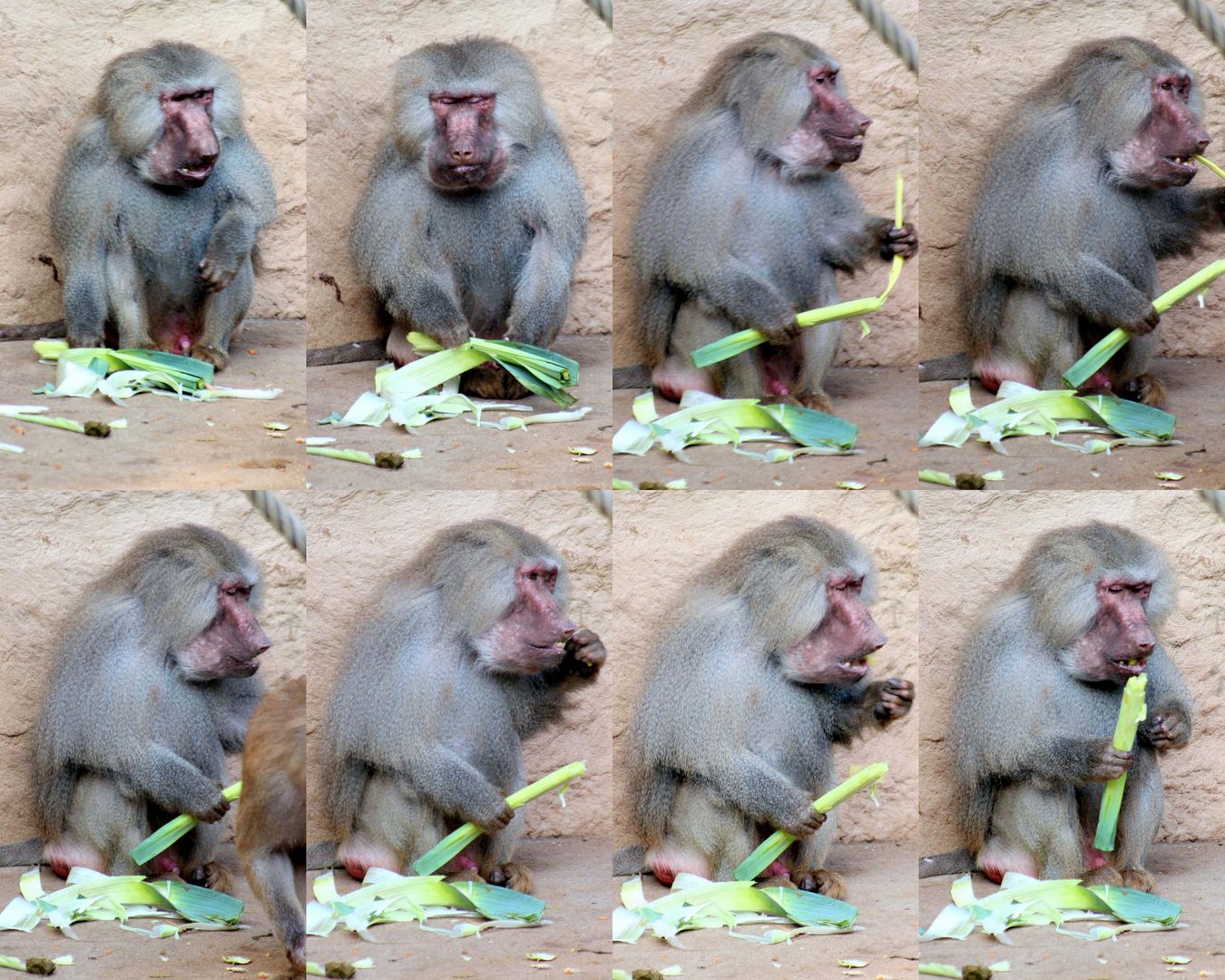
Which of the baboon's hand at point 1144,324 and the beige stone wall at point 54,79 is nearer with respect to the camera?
the baboon's hand at point 1144,324

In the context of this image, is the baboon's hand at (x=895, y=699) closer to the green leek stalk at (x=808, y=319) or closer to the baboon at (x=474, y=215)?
the green leek stalk at (x=808, y=319)

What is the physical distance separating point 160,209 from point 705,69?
1.72m

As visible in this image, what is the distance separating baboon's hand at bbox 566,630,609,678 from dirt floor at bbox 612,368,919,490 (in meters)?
0.47

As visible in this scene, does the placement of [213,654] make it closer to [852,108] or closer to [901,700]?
[901,700]

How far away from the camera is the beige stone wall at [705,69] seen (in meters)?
5.68

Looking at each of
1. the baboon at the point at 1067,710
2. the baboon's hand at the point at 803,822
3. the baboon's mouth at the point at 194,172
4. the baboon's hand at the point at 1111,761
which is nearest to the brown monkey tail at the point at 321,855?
the baboon's hand at the point at 803,822

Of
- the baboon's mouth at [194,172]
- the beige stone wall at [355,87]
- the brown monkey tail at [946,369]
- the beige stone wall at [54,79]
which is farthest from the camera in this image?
the beige stone wall at [54,79]

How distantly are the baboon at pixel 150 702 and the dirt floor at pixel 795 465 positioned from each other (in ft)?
3.95

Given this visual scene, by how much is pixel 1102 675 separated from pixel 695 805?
125 centimetres

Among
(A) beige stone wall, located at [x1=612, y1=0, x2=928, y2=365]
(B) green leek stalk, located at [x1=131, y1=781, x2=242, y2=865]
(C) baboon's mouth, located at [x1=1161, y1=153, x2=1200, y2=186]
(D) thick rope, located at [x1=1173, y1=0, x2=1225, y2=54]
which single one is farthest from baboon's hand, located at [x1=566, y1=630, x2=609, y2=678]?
(D) thick rope, located at [x1=1173, y1=0, x2=1225, y2=54]

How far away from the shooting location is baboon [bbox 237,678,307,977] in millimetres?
4969

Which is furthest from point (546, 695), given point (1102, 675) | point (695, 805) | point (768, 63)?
point (768, 63)

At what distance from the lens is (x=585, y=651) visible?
17.5ft

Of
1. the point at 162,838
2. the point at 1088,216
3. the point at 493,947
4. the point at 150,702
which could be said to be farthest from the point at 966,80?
the point at 162,838
